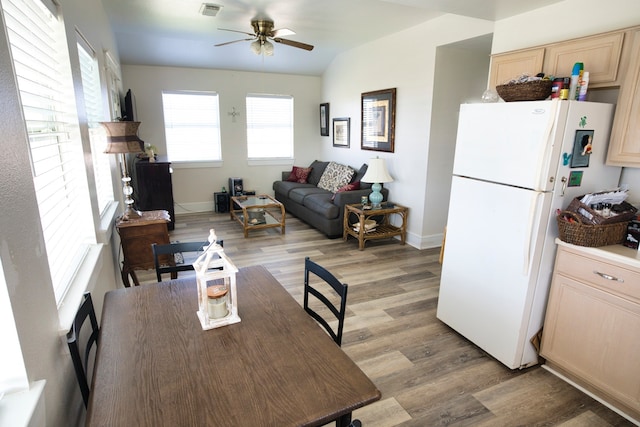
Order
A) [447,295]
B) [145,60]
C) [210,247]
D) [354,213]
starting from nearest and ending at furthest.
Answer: [210,247] < [447,295] < [354,213] < [145,60]

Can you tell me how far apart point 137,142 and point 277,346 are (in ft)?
7.27

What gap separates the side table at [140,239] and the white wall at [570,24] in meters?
3.16

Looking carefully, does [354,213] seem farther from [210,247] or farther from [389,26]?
[210,247]

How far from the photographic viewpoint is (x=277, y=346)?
1277mm

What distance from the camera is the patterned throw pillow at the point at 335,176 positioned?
5.45m

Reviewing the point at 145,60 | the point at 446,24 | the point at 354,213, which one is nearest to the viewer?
the point at 446,24

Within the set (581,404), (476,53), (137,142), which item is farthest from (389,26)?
(581,404)

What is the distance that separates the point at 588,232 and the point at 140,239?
3.08 m

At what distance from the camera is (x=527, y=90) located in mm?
2158

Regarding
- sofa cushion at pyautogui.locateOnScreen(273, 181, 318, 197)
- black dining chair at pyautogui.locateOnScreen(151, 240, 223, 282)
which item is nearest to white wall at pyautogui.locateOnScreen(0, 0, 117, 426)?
black dining chair at pyautogui.locateOnScreen(151, 240, 223, 282)

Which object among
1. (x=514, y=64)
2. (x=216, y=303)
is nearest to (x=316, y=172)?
(x=514, y=64)

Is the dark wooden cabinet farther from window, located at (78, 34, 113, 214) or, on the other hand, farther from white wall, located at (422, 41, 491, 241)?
white wall, located at (422, 41, 491, 241)

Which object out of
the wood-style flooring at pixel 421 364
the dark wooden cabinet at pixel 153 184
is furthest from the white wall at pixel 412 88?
the dark wooden cabinet at pixel 153 184

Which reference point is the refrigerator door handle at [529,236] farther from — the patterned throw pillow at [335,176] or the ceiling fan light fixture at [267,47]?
the patterned throw pillow at [335,176]
